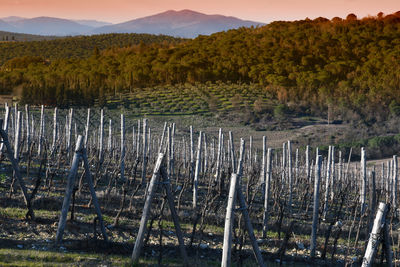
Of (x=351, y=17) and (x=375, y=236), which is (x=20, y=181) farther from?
(x=351, y=17)

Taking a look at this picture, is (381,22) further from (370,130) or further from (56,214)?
(56,214)

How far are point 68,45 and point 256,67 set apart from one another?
35.9 metres

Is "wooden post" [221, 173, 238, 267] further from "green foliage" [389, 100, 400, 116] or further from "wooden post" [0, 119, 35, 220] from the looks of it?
"green foliage" [389, 100, 400, 116]

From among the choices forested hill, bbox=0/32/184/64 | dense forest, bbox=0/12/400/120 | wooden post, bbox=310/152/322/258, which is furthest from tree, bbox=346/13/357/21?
wooden post, bbox=310/152/322/258

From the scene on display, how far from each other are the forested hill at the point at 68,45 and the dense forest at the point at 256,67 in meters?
0.18

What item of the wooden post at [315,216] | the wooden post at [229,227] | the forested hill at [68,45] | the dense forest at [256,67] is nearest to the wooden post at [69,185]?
the wooden post at [229,227]

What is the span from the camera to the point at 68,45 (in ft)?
251

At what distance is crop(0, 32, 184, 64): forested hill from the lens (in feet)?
225

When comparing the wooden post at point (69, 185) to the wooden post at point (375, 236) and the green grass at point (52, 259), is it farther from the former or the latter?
the wooden post at point (375, 236)

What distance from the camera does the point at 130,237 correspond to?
809 cm

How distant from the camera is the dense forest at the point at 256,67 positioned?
4641 cm

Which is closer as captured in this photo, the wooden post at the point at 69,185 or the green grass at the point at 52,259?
the green grass at the point at 52,259

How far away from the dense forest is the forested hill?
0.61ft

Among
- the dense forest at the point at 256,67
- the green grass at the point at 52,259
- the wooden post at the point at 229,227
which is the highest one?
the dense forest at the point at 256,67
